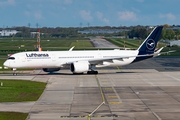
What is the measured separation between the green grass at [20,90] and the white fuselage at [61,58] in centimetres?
704

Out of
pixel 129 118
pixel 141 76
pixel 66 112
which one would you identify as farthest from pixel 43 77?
pixel 129 118

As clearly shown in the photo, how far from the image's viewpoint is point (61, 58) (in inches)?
2389

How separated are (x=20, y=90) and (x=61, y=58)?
1638 cm

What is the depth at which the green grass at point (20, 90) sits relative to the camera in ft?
131

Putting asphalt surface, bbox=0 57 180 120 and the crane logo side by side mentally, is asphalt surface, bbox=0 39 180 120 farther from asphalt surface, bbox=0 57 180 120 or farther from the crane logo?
the crane logo

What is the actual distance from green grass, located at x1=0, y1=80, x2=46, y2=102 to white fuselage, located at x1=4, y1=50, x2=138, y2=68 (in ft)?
23.1

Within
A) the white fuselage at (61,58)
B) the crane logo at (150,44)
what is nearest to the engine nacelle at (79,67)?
the white fuselage at (61,58)

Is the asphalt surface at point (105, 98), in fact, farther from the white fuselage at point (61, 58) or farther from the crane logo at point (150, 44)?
the crane logo at point (150, 44)

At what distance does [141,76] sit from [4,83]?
19.5m

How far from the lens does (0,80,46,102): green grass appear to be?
131 feet

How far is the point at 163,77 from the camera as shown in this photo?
57.7m

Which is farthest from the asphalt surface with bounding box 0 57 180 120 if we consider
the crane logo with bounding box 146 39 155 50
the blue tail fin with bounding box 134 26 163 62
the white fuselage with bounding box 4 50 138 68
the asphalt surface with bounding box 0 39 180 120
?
the crane logo with bounding box 146 39 155 50

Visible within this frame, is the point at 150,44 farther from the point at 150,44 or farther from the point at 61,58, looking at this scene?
the point at 61,58

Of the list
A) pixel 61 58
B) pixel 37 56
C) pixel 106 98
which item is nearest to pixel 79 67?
pixel 61 58
